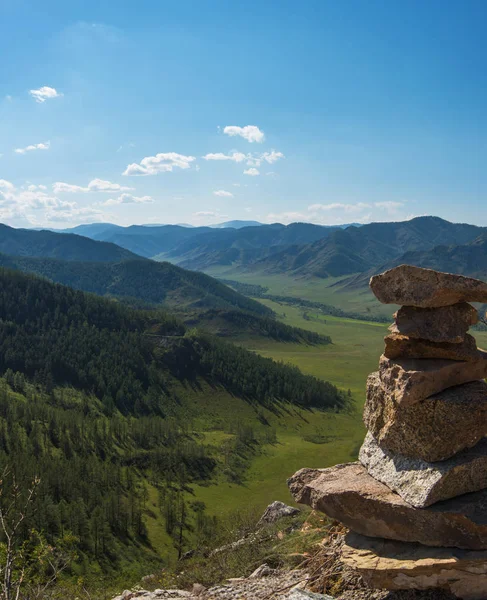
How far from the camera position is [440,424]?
19.6 metres

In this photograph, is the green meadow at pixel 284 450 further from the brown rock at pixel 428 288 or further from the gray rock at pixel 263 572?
the brown rock at pixel 428 288

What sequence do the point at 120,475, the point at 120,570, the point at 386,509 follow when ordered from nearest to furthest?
the point at 386,509
the point at 120,570
the point at 120,475

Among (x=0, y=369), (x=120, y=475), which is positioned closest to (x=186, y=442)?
(x=120, y=475)

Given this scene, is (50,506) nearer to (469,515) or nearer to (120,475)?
(120,475)

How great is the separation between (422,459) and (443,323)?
6.65m

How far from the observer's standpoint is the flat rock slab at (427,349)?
21.4m

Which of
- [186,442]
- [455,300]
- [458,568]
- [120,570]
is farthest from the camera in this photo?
[186,442]

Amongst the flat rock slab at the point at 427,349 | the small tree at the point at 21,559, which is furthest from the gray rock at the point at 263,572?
the flat rock slab at the point at 427,349

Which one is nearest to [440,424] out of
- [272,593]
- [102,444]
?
[272,593]

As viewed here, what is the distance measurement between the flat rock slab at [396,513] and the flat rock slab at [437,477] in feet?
1.01

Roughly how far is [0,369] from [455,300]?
650 ft

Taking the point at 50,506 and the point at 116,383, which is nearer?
the point at 50,506

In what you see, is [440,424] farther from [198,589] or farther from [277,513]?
[277,513]

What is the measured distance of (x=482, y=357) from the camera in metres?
21.6
